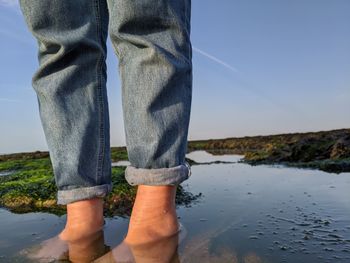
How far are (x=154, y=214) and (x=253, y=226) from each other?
0.49 m

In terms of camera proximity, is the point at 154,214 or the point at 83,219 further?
the point at 83,219

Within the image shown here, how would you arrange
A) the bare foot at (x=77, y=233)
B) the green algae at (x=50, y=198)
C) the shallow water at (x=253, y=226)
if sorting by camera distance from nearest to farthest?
the shallow water at (x=253, y=226), the bare foot at (x=77, y=233), the green algae at (x=50, y=198)

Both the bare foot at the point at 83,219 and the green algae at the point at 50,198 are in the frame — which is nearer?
the bare foot at the point at 83,219

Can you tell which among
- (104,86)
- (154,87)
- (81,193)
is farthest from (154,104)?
(81,193)

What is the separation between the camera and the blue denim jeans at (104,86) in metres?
1.73

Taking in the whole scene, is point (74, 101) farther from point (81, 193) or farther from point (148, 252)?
point (148, 252)

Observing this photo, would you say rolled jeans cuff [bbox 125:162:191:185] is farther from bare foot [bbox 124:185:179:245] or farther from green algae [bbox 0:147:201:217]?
green algae [bbox 0:147:201:217]

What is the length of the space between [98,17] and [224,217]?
1330 mm

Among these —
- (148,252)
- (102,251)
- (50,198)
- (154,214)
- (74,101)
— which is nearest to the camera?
(148,252)

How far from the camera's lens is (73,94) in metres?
1.96

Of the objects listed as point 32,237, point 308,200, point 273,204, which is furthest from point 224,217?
point 32,237

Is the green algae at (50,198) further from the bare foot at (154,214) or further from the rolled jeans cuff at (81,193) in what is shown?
the bare foot at (154,214)

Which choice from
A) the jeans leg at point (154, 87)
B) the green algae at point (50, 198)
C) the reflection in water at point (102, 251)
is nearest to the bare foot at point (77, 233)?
the reflection in water at point (102, 251)

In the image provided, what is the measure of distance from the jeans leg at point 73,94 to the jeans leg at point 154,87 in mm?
236
